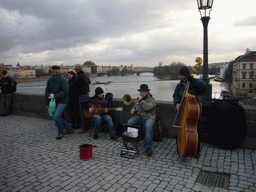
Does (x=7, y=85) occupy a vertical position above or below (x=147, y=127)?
above

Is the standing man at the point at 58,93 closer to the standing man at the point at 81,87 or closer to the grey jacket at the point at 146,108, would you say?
the standing man at the point at 81,87

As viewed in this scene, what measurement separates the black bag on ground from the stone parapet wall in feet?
0.85

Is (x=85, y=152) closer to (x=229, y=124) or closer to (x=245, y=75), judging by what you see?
(x=229, y=124)

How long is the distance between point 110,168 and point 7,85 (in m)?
7.10

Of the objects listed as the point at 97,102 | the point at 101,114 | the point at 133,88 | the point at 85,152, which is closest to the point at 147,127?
the point at 85,152

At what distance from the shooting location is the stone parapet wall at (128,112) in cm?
483

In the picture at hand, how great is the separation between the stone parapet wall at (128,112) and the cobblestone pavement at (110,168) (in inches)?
10.7

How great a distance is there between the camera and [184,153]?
12.8 feet

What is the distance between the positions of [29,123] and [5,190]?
4.64m

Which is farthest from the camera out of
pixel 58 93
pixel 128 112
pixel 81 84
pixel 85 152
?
pixel 81 84

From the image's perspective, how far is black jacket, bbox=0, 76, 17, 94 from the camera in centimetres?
913

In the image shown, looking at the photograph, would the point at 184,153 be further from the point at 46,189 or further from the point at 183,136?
the point at 46,189

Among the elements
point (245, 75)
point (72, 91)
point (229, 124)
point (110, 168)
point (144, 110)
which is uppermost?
point (245, 75)

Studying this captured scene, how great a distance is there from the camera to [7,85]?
30.2ft
